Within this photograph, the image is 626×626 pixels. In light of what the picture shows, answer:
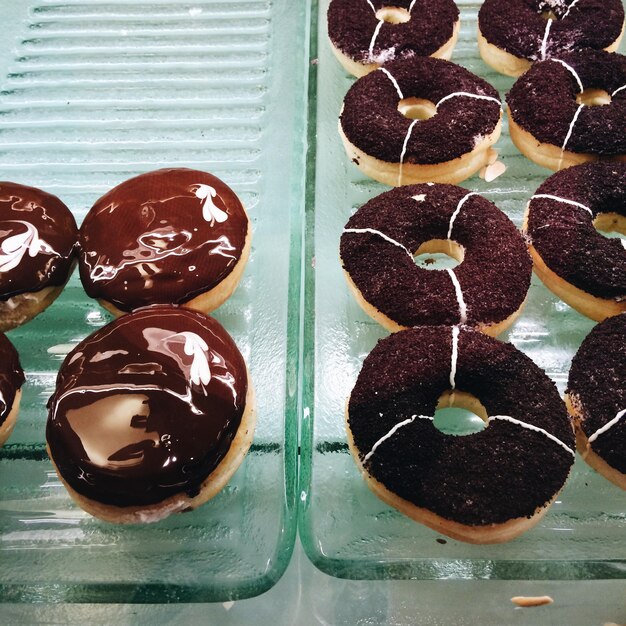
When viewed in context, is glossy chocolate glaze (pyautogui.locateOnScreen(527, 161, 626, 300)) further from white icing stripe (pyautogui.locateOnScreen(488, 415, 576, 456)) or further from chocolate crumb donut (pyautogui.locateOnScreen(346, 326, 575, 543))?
white icing stripe (pyautogui.locateOnScreen(488, 415, 576, 456))

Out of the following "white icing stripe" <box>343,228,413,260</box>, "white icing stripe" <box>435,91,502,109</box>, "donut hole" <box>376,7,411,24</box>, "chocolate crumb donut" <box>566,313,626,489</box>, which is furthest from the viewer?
"donut hole" <box>376,7,411,24</box>

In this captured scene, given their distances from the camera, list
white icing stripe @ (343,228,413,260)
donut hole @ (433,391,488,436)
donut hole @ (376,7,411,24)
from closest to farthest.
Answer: donut hole @ (433,391,488,436), white icing stripe @ (343,228,413,260), donut hole @ (376,7,411,24)

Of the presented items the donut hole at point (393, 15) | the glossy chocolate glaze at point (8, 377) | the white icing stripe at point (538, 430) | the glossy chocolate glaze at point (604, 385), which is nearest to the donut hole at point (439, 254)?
the glossy chocolate glaze at point (604, 385)

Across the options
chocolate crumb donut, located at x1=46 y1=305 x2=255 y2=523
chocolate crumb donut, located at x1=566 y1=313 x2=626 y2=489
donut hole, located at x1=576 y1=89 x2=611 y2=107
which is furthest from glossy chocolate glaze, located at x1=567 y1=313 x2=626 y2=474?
donut hole, located at x1=576 y1=89 x2=611 y2=107

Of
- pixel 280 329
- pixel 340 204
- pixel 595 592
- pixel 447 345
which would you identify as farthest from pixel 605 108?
pixel 595 592

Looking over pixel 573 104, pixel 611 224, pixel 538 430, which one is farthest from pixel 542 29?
pixel 538 430
